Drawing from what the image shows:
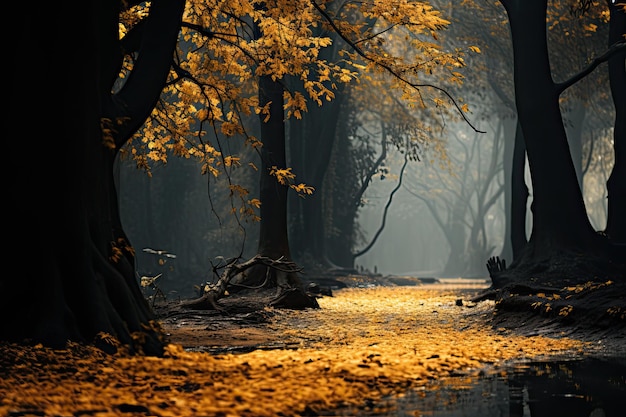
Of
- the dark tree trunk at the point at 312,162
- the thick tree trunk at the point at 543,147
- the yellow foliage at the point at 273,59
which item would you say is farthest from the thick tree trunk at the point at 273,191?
the dark tree trunk at the point at 312,162

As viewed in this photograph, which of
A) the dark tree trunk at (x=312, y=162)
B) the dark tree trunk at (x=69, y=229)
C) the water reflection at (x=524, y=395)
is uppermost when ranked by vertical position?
the dark tree trunk at (x=312, y=162)

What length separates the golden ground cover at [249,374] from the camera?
609 cm

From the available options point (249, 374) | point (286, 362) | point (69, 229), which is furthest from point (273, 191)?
point (249, 374)

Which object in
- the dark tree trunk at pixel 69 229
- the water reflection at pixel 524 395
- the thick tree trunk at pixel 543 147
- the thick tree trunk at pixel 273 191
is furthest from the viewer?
the thick tree trunk at pixel 273 191

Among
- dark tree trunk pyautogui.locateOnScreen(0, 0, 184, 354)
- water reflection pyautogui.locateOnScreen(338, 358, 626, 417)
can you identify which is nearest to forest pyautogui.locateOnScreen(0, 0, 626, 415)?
dark tree trunk pyautogui.locateOnScreen(0, 0, 184, 354)

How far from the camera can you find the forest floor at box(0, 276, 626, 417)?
20.3 ft

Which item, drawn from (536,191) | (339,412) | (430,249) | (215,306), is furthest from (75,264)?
(430,249)

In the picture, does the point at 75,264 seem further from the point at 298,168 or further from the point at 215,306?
the point at 298,168

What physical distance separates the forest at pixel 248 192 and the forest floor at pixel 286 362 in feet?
0.15

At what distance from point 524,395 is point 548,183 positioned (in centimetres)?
1099

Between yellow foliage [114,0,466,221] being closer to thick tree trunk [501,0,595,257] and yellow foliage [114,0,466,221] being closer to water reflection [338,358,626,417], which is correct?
thick tree trunk [501,0,595,257]

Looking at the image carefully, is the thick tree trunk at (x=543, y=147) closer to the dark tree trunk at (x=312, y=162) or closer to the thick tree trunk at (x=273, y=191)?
the thick tree trunk at (x=273, y=191)

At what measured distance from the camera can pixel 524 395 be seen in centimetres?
667

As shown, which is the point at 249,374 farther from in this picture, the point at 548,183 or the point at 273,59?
the point at 548,183
